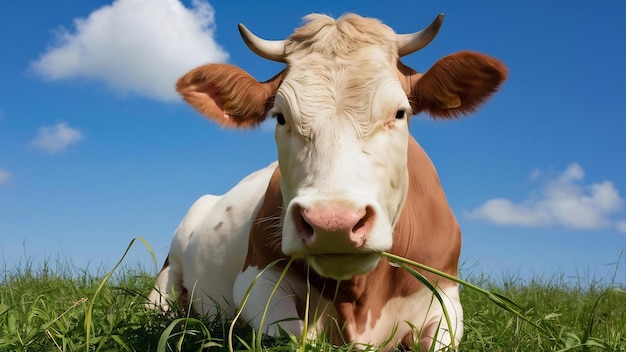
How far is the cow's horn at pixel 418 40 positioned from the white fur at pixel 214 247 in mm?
2009

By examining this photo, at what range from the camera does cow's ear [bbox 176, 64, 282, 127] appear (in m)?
4.70

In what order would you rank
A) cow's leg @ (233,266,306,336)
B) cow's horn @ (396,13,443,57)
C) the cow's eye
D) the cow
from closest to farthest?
the cow < the cow's eye < cow's leg @ (233,266,306,336) < cow's horn @ (396,13,443,57)

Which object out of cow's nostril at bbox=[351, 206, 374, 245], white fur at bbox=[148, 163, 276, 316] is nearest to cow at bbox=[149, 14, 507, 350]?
cow's nostril at bbox=[351, 206, 374, 245]

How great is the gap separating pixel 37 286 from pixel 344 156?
215 inches

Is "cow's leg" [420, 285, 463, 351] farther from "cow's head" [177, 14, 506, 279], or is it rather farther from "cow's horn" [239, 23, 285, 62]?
"cow's horn" [239, 23, 285, 62]

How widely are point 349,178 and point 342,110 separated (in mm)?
532

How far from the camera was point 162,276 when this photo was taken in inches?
305

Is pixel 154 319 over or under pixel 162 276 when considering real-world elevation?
under

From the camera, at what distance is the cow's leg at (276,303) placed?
14.8ft

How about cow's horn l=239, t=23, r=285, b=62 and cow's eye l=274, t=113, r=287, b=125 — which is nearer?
cow's eye l=274, t=113, r=287, b=125

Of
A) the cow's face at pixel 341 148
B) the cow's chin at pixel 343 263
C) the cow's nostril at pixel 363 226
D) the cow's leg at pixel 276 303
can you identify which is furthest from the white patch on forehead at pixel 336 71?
the cow's leg at pixel 276 303

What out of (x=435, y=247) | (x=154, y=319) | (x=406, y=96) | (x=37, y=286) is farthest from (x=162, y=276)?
(x=406, y=96)

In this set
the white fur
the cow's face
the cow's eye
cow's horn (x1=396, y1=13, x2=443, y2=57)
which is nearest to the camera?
the cow's face

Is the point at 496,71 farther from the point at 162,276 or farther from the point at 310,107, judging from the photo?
the point at 162,276
